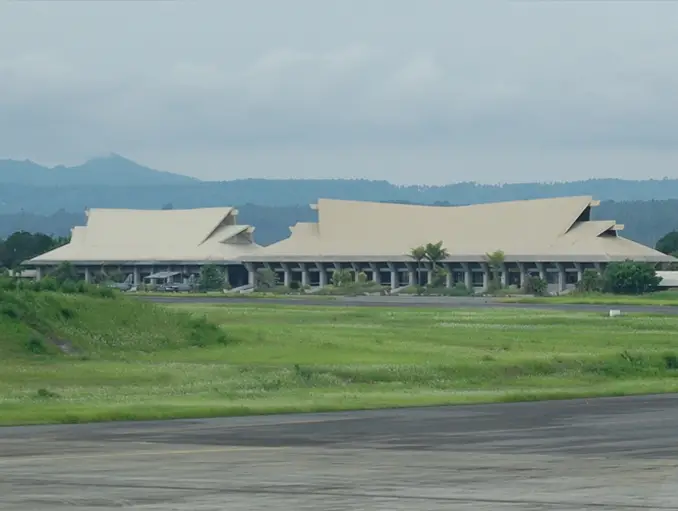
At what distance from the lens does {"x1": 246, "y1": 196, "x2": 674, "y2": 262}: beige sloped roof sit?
15975 cm

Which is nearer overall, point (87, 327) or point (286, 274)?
point (87, 327)

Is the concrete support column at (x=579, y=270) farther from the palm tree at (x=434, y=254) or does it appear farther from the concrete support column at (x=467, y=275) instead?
the palm tree at (x=434, y=254)

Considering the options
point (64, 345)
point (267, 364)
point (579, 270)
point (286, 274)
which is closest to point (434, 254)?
point (579, 270)

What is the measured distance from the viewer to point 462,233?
562 feet

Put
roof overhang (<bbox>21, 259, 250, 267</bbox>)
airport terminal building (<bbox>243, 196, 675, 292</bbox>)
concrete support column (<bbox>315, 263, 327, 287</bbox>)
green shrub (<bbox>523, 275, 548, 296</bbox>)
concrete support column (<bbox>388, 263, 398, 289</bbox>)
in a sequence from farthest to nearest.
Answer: roof overhang (<bbox>21, 259, 250, 267</bbox>), concrete support column (<bbox>315, 263, 327, 287</bbox>), concrete support column (<bbox>388, 263, 398, 289</bbox>), airport terminal building (<bbox>243, 196, 675, 292</bbox>), green shrub (<bbox>523, 275, 548, 296</bbox>)

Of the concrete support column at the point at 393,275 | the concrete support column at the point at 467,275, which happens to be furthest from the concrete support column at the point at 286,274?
the concrete support column at the point at 467,275

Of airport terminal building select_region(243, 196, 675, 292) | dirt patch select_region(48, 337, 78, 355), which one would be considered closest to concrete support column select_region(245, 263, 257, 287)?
airport terminal building select_region(243, 196, 675, 292)

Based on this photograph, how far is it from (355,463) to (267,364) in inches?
928

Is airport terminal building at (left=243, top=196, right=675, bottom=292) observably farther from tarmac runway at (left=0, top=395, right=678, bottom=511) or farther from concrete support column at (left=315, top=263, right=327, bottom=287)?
tarmac runway at (left=0, top=395, right=678, bottom=511)

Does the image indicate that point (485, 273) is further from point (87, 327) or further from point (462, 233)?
point (87, 327)

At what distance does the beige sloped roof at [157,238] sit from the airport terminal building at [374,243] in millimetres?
129

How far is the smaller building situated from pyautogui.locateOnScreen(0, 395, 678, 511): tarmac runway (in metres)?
148

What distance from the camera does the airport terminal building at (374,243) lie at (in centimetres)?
15962

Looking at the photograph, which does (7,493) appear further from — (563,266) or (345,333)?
(563,266)
